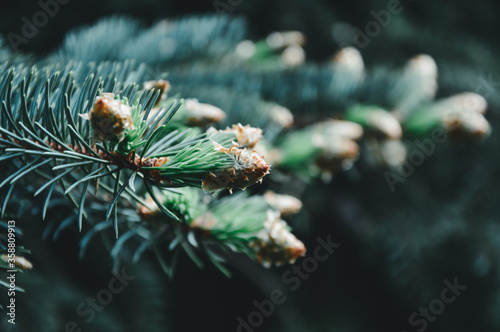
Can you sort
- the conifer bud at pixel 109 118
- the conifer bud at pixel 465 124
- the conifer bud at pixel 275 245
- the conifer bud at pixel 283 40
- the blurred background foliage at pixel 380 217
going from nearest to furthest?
1. the conifer bud at pixel 109 118
2. the conifer bud at pixel 275 245
3. the conifer bud at pixel 465 124
4. the conifer bud at pixel 283 40
5. the blurred background foliage at pixel 380 217

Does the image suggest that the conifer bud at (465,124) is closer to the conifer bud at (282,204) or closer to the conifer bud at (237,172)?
the conifer bud at (282,204)

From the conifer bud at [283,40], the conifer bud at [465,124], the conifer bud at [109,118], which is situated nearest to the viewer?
the conifer bud at [109,118]

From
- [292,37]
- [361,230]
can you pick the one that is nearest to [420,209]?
[361,230]

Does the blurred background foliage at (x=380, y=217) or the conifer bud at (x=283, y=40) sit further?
the blurred background foliage at (x=380, y=217)

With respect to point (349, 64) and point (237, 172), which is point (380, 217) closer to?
point (349, 64)

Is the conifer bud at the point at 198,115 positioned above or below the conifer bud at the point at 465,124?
below

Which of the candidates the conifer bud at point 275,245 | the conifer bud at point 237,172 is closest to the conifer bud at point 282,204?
the conifer bud at point 275,245

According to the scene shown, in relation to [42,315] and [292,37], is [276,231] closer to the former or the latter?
[42,315]

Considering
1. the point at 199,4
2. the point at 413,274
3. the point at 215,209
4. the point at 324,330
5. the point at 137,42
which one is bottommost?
the point at 324,330

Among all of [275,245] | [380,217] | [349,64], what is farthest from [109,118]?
[380,217]
